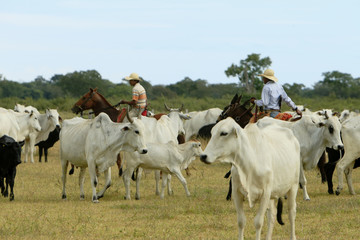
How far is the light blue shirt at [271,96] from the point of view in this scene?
11.5m

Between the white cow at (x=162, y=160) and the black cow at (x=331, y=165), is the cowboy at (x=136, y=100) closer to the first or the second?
the white cow at (x=162, y=160)

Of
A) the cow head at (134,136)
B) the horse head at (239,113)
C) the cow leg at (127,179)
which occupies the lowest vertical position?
the cow leg at (127,179)

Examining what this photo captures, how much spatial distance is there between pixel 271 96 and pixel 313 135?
1033 mm

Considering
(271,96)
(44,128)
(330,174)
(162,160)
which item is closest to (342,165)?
(330,174)

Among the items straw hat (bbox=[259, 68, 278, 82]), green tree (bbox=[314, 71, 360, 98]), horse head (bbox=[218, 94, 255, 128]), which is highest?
green tree (bbox=[314, 71, 360, 98])

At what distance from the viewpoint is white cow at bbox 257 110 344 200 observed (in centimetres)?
1093

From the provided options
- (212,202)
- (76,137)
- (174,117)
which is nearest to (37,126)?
(174,117)

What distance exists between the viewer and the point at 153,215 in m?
9.53

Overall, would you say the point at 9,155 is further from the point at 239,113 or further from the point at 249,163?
the point at 249,163

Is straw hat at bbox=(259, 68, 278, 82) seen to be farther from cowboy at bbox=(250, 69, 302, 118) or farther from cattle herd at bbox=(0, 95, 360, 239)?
cattle herd at bbox=(0, 95, 360, 239)

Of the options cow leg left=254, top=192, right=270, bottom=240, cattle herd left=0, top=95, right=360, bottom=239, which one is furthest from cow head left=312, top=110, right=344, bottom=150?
cow leg left=254, top=192, right=270, bottom=240

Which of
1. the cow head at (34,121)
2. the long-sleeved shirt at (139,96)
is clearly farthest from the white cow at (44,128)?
the long-sleeved shirt at (139,96)

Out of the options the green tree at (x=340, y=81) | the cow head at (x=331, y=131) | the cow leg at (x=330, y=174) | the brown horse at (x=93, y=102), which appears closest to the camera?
the cow head at (x=331, y=131)

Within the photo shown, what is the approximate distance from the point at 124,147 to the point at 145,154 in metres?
0.60
